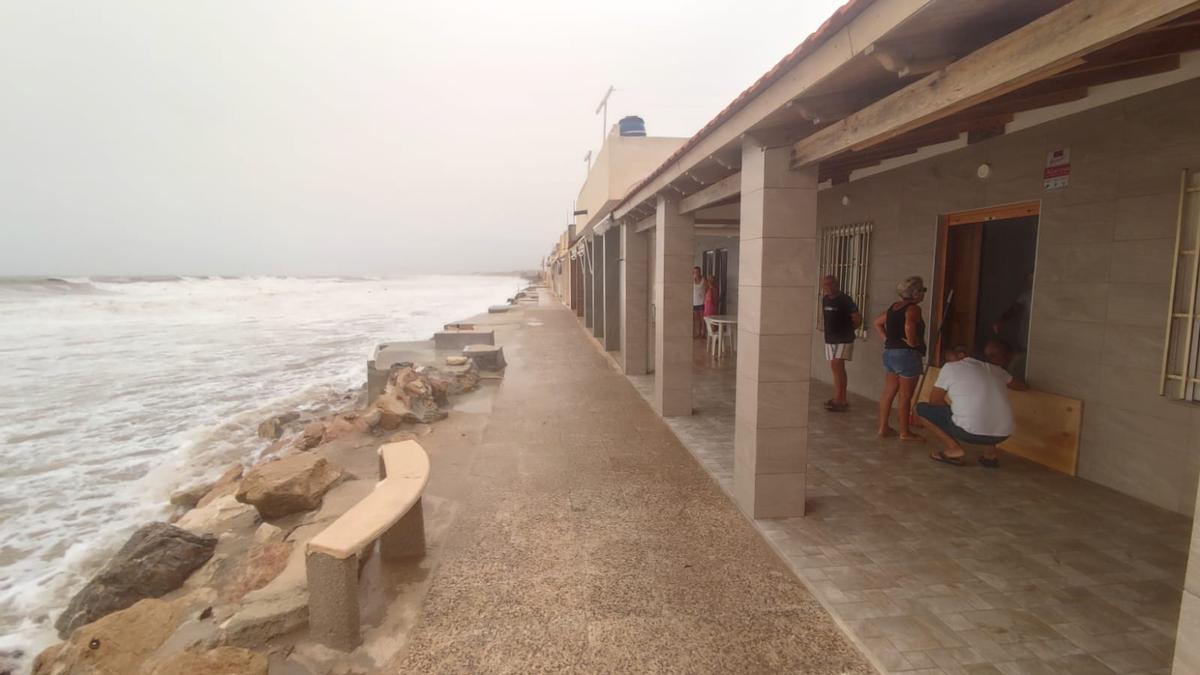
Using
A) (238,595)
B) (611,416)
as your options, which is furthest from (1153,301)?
(238,595)

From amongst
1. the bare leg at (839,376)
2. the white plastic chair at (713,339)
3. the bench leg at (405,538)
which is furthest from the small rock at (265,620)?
the white plastic chair at (713,339)

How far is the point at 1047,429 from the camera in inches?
198

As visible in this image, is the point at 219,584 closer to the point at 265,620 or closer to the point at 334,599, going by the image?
the point at 265,620

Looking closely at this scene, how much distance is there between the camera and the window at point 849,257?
7.57 metres

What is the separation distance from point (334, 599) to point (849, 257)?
727 cm

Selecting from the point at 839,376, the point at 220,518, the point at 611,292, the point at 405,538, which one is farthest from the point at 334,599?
the point at 611,292

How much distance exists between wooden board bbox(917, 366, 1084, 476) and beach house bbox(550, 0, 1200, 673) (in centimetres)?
2

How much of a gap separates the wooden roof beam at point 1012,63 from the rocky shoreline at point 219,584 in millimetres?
3813

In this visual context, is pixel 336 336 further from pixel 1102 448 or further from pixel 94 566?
pixel 1102 448

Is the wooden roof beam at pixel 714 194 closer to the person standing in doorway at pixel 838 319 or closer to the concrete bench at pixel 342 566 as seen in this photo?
the person standing in doorway at pixel 838 319

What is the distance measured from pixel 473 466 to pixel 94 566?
3201mm

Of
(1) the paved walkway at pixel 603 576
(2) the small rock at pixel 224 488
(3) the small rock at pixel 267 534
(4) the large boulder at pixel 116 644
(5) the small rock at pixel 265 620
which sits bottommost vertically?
(2) the small rock at pixel 224 488

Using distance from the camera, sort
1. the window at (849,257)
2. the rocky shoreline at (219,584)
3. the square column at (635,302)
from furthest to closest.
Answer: the square column at (635,302)
the window at (849,257)
the rocky shoreline at (219,584)

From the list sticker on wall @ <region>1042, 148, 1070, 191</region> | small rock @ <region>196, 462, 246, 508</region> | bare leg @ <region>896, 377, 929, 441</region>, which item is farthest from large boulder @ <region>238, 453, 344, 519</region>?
sticker on wall @ <region>1042, 148, 1070, 191</region>
